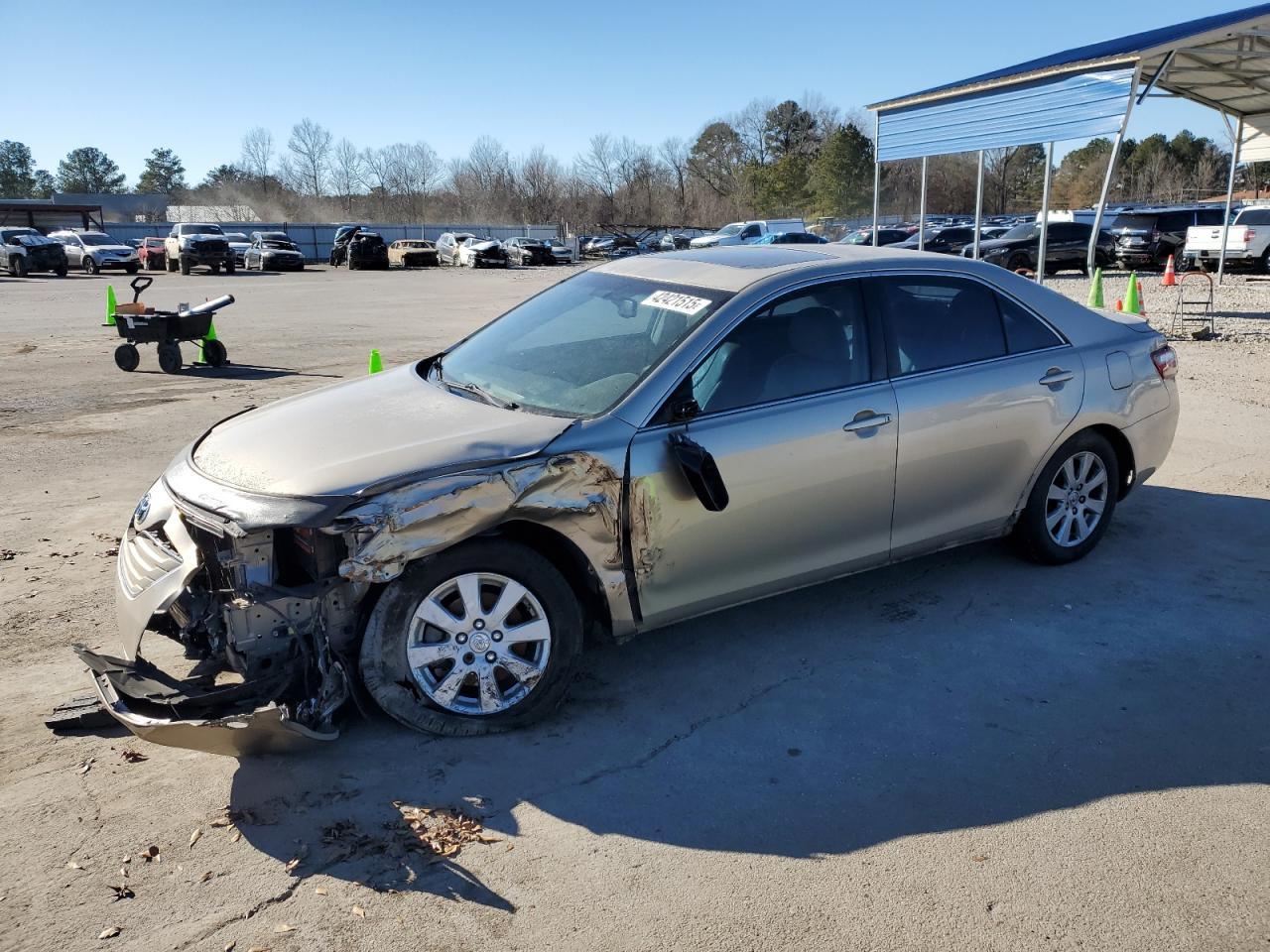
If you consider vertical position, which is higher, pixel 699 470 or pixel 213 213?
pixel 213 213

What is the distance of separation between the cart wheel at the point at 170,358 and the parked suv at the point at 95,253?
3134 cm

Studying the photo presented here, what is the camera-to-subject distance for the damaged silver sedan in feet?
11.3

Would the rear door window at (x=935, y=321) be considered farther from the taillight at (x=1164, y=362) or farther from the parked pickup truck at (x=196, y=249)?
the parked pickup truck at (x=196, y=249)

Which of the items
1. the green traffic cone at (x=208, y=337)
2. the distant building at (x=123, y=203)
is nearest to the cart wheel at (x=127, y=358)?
the green traffic cone at (x=208, y=337)

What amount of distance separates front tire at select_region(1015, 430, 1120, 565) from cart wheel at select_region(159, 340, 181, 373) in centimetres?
1144

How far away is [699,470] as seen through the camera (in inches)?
150

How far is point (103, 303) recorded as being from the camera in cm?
2516

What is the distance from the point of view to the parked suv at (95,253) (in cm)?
3981

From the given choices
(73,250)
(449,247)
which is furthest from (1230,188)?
(73,250)

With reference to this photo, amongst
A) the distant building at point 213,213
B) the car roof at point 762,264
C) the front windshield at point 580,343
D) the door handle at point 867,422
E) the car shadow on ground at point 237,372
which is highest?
the distant building at point 213,213

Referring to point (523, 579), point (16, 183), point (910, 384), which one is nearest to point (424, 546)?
point (523, 579)

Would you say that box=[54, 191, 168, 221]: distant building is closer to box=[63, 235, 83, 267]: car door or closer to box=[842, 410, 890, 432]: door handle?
box=[63, 235, 83, 267]: car door

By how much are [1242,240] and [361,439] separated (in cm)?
2836

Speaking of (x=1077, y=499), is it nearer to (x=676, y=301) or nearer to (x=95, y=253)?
(x=676, y=301)
